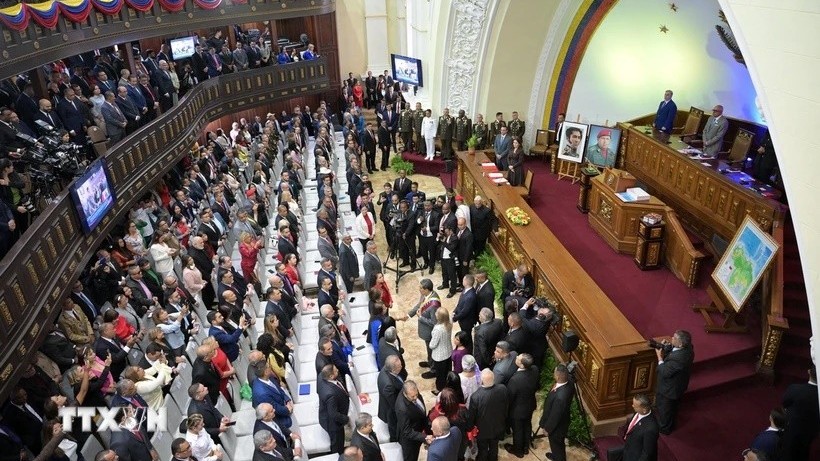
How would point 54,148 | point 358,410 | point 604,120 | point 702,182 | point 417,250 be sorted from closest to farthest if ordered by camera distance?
point 358,410
point 54,148
point 702,182
point 417,250
point 604,120

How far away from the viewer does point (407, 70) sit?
1770 centimetres

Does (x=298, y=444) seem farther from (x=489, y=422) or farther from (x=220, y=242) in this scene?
(x=220, y=242)

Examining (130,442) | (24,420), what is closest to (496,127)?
(130,442)

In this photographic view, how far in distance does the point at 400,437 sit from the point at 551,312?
2.26 m

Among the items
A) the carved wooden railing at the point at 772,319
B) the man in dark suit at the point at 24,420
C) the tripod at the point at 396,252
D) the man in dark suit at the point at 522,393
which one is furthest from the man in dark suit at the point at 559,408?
the man in dark suit at the point at 24,420

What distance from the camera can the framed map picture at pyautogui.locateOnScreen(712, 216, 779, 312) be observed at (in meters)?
6.75

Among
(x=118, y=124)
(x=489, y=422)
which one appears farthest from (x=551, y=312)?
(x=118, y=124)

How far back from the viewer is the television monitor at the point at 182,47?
15.2 metres

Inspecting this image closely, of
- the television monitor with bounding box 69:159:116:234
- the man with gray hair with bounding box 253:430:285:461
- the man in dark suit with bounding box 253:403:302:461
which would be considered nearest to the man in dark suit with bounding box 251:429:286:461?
the man with gray hair with bounding box 253:430:285:461

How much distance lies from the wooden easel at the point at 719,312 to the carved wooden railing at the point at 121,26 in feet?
30.3

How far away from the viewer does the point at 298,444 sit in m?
5.66

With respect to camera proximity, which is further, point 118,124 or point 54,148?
point 118,124

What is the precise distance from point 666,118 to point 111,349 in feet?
33.0

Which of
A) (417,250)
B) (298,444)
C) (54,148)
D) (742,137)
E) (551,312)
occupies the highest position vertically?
(54,148)
